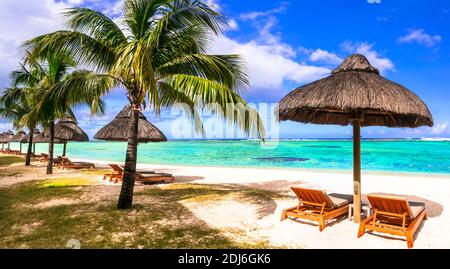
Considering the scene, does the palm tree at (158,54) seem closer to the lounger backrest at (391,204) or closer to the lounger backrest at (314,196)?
the lounger backrest at (314,196)

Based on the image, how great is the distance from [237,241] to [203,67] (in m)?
3.83

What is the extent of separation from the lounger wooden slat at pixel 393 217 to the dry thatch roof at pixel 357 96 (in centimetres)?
147

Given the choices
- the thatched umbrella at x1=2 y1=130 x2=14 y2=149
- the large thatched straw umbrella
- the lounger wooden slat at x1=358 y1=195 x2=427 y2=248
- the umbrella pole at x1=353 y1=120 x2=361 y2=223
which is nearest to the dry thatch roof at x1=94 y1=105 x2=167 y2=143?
the large thatched straw umbrella

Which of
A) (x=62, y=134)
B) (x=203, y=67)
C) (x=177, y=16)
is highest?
(x=177, y=16)

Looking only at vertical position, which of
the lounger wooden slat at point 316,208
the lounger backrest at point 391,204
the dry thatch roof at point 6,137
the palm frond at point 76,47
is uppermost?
the palm frond at point 76,47

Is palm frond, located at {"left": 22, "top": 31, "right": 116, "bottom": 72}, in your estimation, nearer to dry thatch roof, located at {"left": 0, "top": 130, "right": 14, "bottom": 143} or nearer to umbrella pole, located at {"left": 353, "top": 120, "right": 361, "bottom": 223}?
umbrella pole, located at {"left": 353, "top": 120, "right": 361, "bottom": 223}

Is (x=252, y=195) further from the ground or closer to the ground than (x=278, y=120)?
closer to the ground

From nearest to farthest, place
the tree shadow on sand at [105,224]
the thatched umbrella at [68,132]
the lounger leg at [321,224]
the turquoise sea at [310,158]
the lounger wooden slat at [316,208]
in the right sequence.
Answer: the tree shadow on sand at [105,224]
the lounger leg at [321,224]
the lounger wooden slat at [316,208]
the thatched umbrella at [68,132]
the turquoise sea at [310,158]

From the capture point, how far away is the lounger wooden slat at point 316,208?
5512mm

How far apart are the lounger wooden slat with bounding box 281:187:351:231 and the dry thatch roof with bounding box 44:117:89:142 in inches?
622

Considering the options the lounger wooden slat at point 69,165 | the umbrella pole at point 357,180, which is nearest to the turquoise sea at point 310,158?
the umbrella pole at point 357,180

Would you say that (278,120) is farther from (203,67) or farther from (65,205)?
(65,205)
